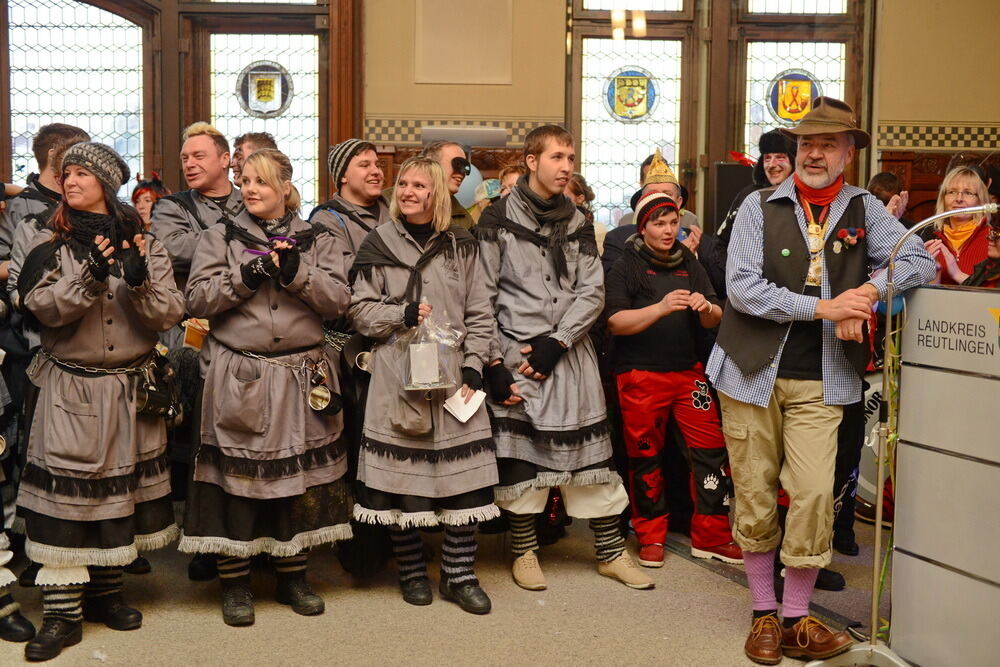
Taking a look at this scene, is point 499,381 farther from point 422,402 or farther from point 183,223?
point 183,223

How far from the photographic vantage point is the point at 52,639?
3379mm

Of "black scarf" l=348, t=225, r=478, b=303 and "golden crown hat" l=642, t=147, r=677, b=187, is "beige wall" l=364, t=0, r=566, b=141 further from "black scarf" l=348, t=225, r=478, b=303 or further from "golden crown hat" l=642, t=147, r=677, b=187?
"black scarf" l=348, t=225, r=478, b=303

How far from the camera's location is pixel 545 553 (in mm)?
4586

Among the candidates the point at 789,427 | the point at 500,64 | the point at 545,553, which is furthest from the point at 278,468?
the point at 500,64

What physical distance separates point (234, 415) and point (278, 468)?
0.78 ft

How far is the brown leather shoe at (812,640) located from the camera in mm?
3268

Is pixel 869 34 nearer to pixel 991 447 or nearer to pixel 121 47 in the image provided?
pixel 121 47

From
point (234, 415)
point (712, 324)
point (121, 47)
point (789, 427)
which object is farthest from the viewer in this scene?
point (121, 47)

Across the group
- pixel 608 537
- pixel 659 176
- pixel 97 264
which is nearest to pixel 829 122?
pixel 659 176

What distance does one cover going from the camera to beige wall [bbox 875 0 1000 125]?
884 centimetres

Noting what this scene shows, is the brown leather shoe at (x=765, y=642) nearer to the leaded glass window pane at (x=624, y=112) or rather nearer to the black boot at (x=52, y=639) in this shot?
the black boot at (x=52, y=639)

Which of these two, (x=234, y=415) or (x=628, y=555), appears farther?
(x=628, y=555)

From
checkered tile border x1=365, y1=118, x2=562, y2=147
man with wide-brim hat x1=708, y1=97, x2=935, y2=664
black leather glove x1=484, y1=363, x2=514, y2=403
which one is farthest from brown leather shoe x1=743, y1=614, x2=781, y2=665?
checkered tile border x1=365, y1=118, x2=562, y2=147

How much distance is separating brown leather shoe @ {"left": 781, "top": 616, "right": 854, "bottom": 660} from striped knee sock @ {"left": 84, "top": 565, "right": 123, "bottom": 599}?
2238 mm
